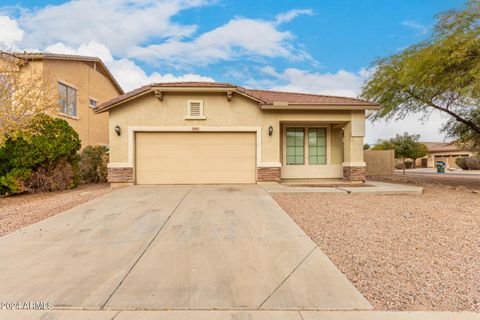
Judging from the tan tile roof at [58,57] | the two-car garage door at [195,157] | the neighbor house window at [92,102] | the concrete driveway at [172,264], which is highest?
the tan tile roof at [58,57]

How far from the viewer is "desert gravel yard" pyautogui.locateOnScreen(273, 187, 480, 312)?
2.75m

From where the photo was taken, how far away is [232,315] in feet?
7.95

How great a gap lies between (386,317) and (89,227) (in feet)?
17.4

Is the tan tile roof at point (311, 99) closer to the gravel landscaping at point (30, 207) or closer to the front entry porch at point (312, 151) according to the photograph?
the front entry porch at point (312, 151)

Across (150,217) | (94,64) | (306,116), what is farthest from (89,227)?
(94,64)

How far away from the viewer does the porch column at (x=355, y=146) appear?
33.5ft

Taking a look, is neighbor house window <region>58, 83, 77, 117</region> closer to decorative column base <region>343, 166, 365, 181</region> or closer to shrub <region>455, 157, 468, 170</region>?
decorative column base <region>343, 166, 365, 181</region>

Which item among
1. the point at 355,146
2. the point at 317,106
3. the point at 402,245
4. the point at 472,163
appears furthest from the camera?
the point at 472,163

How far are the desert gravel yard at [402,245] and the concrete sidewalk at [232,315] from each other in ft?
0.37

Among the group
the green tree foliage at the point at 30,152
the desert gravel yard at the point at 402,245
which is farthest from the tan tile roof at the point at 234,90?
the desert gravel yard at the point at 402,245

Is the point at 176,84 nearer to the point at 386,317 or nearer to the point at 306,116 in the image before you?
the point at 306,116

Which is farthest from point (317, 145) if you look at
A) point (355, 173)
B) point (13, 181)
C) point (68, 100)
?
point (68, 100)

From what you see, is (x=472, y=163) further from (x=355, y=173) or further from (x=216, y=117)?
(x=216, y=117)

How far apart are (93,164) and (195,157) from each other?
5.41m
